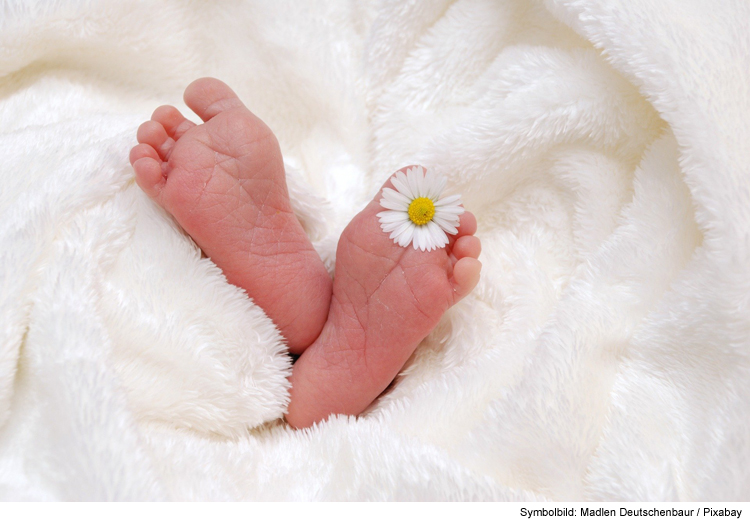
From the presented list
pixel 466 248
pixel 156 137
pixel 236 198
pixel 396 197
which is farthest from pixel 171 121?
pixel 466 248

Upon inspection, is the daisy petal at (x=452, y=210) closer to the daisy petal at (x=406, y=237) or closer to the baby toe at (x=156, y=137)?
the daisy petal at (x=406, y=237)

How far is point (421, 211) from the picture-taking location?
72cm

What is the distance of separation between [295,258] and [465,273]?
0.74ft

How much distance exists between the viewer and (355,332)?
29.5 inches

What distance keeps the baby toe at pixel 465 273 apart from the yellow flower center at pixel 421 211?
2.7 inches

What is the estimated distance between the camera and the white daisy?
28.4 inches

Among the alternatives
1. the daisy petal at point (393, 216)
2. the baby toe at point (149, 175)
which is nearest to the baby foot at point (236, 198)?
the baby toe at point (149, 175)

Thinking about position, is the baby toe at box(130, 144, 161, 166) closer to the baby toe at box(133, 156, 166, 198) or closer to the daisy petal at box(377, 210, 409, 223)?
the baby toe at box(133, 156, 166, 198)

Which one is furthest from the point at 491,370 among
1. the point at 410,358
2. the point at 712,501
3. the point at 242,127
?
the point at 242,127

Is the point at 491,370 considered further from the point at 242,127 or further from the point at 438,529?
the point at 242,127

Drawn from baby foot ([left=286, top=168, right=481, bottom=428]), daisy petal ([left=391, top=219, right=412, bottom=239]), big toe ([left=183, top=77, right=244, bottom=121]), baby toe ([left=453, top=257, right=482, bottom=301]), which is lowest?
baby foot ([left=286, top=168, right=481, bottom=428])

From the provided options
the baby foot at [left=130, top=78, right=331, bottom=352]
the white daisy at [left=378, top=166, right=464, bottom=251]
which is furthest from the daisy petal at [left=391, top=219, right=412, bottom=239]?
the baby foot at [left=130, top=78, right=331, bottom=352]

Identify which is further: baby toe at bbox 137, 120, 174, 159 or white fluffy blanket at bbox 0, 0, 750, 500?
baby toe at bbox 137, 120, 174, 159

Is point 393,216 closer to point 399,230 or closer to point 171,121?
point 399,230
